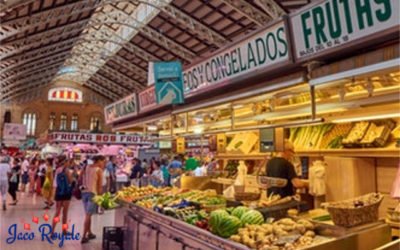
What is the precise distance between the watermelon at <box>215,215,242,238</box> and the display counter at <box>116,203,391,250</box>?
0.20 feet

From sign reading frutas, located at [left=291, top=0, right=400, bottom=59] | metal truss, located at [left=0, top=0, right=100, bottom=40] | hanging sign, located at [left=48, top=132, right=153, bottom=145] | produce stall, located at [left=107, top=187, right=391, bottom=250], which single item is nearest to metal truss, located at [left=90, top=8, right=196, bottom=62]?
metal truss, located at [left=0, top=0, right=100, bottom=40]

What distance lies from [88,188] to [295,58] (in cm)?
513

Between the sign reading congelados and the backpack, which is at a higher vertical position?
the sign reading congelados

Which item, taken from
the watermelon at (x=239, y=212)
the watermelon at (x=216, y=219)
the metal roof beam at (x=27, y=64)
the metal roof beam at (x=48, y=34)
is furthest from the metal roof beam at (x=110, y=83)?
the watermelon at (x=216, y=219)

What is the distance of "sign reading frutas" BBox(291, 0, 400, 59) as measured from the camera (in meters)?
2.12

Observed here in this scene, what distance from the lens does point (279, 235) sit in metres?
2.75

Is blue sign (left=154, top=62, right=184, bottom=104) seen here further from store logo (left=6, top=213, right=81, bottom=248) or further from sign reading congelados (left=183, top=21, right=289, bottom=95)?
store logo (left=6, top=213, right=81, bottom=248)

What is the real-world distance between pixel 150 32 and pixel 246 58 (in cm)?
1668

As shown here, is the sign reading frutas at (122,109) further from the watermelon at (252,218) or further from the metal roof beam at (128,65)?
the metal roof beam at (128,65)

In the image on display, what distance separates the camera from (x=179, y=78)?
4.62m

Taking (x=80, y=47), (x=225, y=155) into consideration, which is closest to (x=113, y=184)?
(x=225, y=155)

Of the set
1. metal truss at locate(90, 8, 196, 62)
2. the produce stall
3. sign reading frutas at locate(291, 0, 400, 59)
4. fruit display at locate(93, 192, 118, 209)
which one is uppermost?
metal truss at locate(90, 8, 196, 62)

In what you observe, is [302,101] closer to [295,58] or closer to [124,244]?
[295,58]

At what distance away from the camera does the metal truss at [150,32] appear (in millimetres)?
19123
